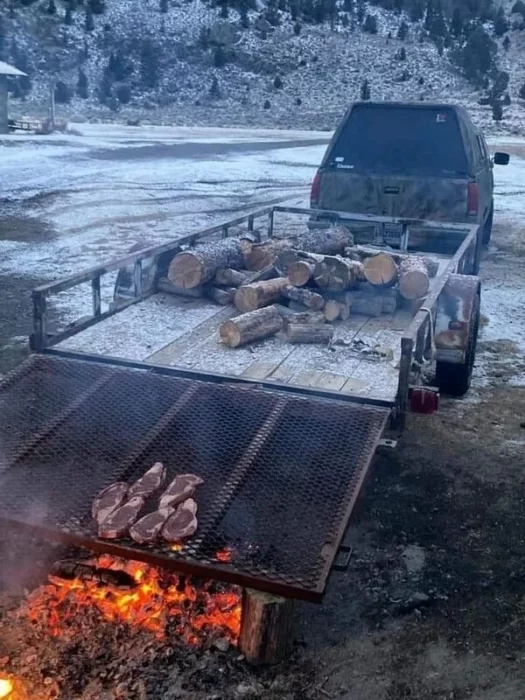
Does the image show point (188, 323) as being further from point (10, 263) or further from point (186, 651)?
point (10, 263)

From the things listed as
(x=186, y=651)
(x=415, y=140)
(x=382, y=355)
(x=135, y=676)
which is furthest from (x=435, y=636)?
(x=415, y=140)

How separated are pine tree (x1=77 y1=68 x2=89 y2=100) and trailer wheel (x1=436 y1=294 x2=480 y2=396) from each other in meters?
45.6

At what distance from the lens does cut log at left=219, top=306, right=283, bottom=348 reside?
190 inches

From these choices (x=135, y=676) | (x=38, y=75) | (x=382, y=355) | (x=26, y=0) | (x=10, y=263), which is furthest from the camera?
(x=26, y=0)

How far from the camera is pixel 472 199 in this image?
8.30m

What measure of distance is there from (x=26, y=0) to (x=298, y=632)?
63731 mm

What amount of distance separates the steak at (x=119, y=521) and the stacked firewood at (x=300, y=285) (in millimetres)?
1919

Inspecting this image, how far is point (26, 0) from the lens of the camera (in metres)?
57.6

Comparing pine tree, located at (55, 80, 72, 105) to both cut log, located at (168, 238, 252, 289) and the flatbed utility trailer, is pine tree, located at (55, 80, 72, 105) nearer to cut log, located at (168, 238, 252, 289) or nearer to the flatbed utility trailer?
cut log, located at (168, 238, 252, 289)

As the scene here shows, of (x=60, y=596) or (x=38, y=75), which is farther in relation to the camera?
(x=38, y=75)

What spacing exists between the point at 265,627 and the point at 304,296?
2868 mm

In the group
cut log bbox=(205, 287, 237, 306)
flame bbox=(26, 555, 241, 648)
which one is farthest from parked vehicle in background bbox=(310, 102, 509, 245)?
flame bbox=(26, 555, 241, 648)

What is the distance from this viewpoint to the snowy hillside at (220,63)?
46.7 m

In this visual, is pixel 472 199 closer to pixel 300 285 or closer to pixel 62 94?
pixel 300 285
